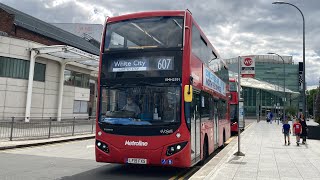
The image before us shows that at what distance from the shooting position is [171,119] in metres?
9.03

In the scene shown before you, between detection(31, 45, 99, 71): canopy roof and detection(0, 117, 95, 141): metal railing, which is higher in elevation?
detection(31, 45, 99, 71): canopy roof

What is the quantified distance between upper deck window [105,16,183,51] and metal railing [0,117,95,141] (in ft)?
34.7

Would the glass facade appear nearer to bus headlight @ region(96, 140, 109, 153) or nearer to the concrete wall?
the concrete wall

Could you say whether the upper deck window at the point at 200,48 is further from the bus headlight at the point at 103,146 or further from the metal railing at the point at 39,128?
the metal railing at the point at 39,128

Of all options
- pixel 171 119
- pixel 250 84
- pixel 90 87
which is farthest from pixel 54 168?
pixel 250 84

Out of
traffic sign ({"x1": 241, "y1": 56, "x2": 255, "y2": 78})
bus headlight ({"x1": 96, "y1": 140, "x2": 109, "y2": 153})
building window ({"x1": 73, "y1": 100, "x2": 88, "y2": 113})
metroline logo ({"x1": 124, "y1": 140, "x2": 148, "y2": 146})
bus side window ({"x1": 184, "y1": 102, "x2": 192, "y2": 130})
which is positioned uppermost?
traffic sign ({"x1": 241, "y1": 56, "x2": 255, "y2": 78})

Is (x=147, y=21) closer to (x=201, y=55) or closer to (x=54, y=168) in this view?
(x=201, y=55)

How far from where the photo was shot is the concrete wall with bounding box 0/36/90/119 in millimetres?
30156

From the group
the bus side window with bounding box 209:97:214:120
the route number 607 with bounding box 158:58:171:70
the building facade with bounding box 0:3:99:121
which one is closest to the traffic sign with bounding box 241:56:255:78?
the bus side window with bounding box 209:97:214:120

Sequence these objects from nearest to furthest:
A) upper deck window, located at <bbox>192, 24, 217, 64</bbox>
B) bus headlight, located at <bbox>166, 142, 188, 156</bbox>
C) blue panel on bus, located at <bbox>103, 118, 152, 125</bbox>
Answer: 1. bus headlight, located at <bbox>166, 142, 188, 156</bbox>
2. blue panel on bus, located at <bbox>103, 118, 152, 125</bbox>
3. upper deck window, located at <bbox>192, 24, 217, 64</bbox>

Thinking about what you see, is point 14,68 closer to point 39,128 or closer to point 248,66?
point 39,128

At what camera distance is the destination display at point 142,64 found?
30.2 ft

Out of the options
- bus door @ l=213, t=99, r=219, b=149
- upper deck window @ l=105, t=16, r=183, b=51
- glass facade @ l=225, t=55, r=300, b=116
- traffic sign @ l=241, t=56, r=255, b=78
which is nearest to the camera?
upper deck window @ l=105, t=16, r=183, b=51

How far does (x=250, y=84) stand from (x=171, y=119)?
3506 inches
